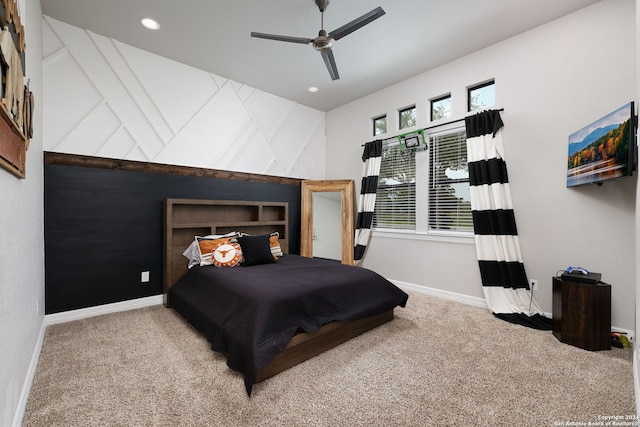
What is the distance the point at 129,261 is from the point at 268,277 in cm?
186

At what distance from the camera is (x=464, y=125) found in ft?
11.7

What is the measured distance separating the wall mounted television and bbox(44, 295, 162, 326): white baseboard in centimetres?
471

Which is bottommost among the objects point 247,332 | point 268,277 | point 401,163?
point 247,332

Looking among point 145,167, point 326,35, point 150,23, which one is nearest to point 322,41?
point 326,35

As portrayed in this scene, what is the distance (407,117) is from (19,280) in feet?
14.7

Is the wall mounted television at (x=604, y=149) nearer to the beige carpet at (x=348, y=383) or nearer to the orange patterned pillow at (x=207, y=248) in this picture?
the beige carpet at (x=348, y=383)

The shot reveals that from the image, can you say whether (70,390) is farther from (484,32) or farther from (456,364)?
(484,32)

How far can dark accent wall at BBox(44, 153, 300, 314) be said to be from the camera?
2.83 m

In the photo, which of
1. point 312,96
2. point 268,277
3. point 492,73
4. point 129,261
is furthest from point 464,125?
point 129,261

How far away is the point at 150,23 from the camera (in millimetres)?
2916

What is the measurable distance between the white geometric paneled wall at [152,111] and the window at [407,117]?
5.95 ft

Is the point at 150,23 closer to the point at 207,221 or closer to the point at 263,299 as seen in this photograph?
the point at 207,221

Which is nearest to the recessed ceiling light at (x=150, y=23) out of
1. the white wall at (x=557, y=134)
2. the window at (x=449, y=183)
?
the white wall at (x=557, y=134)

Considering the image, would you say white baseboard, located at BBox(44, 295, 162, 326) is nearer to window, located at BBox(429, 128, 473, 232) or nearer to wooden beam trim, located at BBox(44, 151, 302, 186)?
wooden beam trim, located at BBox(44, 151, 302, 186)
